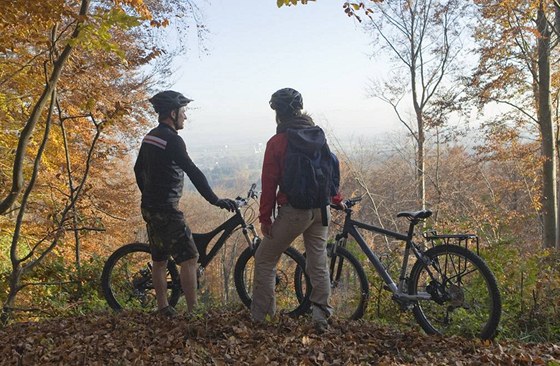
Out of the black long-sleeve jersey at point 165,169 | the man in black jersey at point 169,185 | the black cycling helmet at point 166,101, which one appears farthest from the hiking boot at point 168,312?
the black cycling helmet at point 166,101

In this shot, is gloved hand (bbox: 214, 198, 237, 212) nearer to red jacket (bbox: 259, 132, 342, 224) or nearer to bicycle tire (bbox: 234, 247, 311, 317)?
bicycle tire (bbox: 234, 247, 311, 317)

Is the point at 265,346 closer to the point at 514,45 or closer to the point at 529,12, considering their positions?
the point at 529,12

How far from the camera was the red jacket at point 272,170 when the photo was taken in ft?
12.8

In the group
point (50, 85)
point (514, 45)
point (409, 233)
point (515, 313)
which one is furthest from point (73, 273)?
point (514, 45)

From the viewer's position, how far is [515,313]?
4238mm

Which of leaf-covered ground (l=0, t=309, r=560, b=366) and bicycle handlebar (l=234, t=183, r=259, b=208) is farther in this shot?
bicycle handlebar (l=234, t=183, r=259, b=208)

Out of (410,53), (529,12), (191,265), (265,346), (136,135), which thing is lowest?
(265,346)

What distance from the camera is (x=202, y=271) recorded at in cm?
478

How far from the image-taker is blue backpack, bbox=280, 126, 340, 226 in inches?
151

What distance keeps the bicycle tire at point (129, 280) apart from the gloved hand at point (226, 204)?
109cm

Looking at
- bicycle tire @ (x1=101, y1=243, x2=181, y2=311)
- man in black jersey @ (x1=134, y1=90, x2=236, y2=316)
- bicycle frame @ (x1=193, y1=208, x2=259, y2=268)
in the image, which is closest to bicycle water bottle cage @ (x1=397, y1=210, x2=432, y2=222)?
bicycle frame @ (x1=193, y1=208, x2=259, y2=268)

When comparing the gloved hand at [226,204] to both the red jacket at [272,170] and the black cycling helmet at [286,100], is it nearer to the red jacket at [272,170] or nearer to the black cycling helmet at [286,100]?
the red jacket at [272,170]

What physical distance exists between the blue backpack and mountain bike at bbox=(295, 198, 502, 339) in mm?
762

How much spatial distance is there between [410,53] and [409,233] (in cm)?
1504
